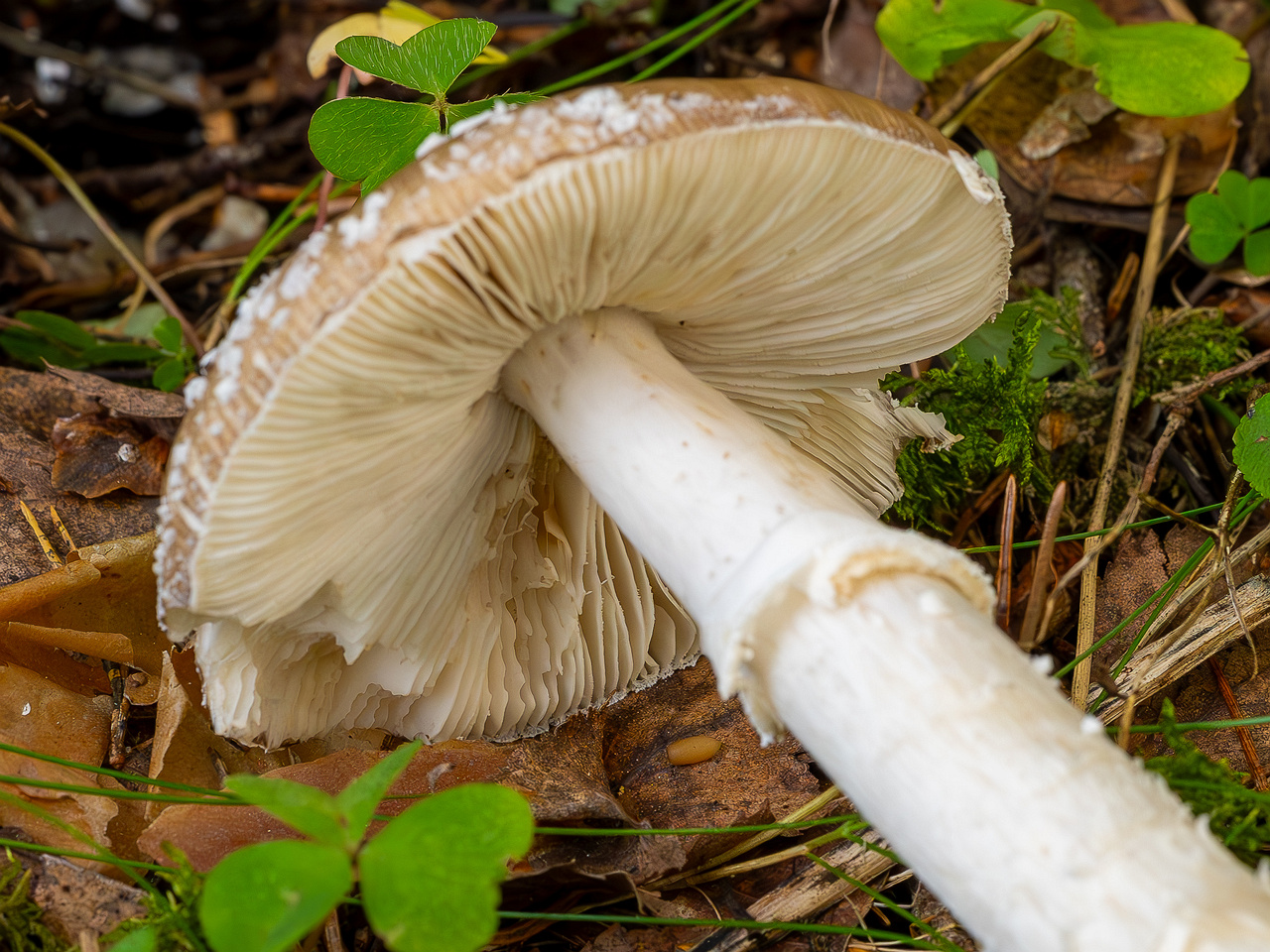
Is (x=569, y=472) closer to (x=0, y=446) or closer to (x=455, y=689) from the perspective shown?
(x=455, y=689)

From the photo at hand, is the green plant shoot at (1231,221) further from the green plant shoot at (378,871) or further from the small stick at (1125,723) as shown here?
the green plant shoot at (378,871)

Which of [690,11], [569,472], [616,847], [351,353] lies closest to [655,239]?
[351,353]

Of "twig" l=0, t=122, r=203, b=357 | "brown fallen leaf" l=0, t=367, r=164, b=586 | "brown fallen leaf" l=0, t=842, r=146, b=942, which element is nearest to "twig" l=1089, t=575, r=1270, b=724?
"brown fallen leaf" l=0, t=842, r=146, b=942

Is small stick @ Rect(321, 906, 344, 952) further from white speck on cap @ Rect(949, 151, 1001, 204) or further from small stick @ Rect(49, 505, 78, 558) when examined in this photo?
white speck on cap @ Rect(949, 151, 1001, 204)

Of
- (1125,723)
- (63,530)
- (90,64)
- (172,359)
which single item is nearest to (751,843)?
(1125,723)

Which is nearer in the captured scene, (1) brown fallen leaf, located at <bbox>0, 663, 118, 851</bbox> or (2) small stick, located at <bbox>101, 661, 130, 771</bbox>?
(1) brown fallen leaf, located at <bbox>0, 663, 118, 851</bbox>
